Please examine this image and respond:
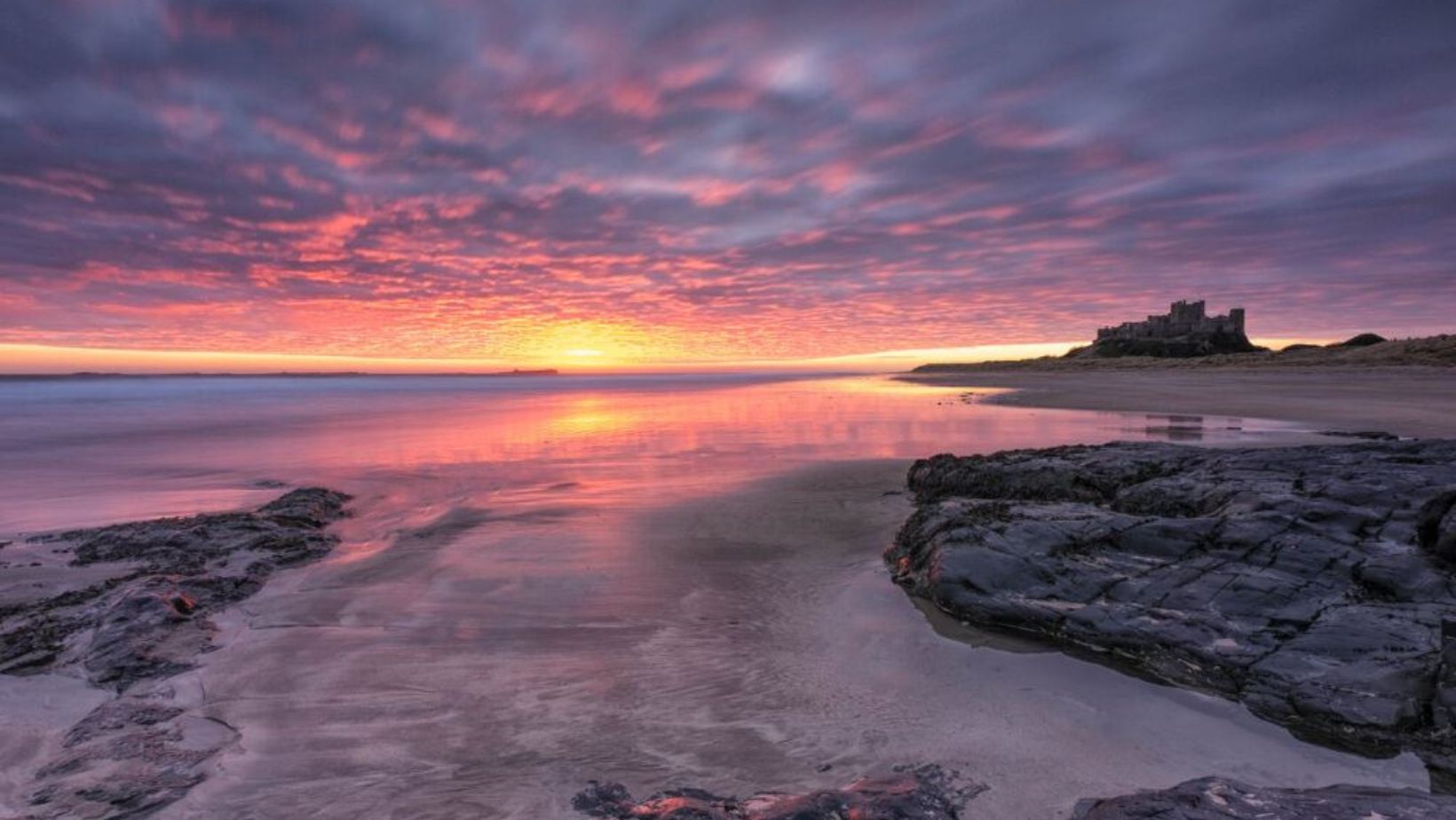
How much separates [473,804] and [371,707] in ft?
4.44

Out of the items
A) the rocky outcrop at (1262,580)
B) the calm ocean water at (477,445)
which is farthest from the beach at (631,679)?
the calm ocean water at (477,445)

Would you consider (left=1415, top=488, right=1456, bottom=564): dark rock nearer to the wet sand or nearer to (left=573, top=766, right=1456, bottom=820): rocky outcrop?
the wet sand

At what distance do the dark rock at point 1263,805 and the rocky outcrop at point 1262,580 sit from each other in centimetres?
70

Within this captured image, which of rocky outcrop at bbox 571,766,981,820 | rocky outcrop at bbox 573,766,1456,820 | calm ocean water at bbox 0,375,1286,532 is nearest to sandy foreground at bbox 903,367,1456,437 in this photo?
calm ocean water at bbox 0,375,1286,532

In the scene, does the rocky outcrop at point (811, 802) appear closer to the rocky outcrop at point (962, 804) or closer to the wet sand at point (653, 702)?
the rocky outcrop at point (962, 804)

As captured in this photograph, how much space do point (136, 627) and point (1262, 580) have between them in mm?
8619

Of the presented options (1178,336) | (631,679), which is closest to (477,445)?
(631,679)

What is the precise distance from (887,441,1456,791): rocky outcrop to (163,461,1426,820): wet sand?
0.31m

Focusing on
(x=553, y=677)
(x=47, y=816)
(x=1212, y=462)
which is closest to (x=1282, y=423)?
(x=1212, y=462)

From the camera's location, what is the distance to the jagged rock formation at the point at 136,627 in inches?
128

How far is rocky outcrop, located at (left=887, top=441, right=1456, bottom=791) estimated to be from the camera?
361 centimetres

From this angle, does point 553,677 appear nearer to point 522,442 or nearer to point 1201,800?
point 1201,800

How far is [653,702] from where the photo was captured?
405 cm

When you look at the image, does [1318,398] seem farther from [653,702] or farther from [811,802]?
[811,802]
